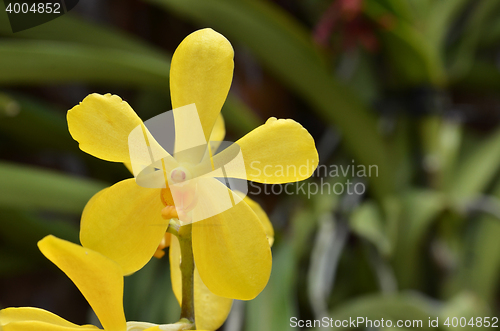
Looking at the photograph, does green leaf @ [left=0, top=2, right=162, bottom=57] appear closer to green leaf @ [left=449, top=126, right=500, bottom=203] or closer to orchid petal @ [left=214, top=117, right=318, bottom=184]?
orchid petal @ [left=214, top=117, right=318, bottom=184]

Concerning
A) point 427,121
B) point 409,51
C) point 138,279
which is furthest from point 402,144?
point 138,279

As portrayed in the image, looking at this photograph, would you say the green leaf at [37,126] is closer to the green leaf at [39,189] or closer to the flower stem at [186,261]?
the green leaf at [39,189]

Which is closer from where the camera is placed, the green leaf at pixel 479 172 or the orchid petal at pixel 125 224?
the orchid petal at pixel 125 224

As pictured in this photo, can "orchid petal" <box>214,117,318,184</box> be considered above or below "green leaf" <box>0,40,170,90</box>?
above

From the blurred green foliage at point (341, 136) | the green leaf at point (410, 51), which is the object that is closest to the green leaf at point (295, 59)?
the blurred green foliage at point (341, 136)

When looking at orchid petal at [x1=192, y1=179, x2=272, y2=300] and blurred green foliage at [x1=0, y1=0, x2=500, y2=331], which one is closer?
orchid petal at [x1=192, y1=179, x2=272, y2=300]

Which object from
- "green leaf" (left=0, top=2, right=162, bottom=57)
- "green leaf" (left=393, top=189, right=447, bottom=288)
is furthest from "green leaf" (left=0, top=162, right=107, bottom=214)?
"green leaf" (left=393, top=189, right=447, bottom=288)
